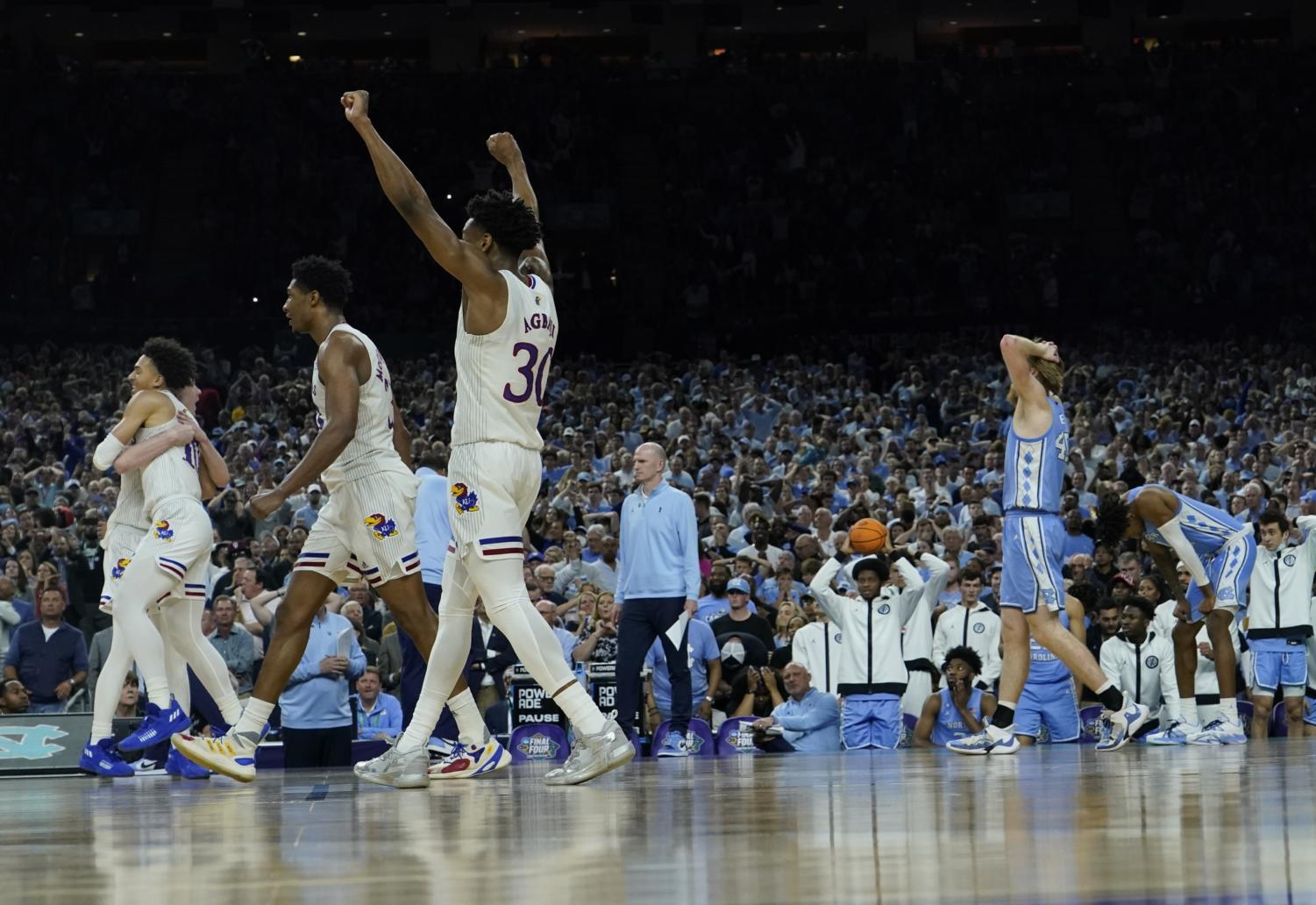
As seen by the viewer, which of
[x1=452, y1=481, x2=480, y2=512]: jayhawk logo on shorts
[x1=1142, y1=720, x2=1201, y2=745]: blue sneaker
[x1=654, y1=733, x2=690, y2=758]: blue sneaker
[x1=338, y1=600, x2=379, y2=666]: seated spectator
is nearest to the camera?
[x1=452, y1=481, x2=480, y2=512]: jayhawk logo on shorts

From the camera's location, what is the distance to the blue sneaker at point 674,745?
34.9ft

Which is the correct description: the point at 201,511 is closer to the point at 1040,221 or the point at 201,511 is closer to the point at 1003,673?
the point at 1003,673

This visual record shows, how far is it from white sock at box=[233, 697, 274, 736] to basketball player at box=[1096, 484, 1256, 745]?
4.39 meters

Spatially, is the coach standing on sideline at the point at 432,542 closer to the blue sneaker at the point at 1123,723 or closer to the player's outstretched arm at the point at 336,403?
the player's outstretched arm at the point at 336,403

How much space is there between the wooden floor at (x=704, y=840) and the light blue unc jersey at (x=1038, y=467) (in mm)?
1972

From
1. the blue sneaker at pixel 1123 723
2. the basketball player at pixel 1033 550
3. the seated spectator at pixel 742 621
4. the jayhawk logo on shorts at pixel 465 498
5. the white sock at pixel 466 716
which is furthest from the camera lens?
the seated spectator at pixel 742 621

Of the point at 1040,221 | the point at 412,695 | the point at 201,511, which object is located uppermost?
the point at 1040,221

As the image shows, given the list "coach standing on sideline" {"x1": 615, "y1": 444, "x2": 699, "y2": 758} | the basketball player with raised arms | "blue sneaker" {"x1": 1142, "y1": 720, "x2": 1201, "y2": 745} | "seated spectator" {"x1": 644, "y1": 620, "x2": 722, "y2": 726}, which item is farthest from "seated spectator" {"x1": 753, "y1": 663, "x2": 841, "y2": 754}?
the basketball player with raised arms

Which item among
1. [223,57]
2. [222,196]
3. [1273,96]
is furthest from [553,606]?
[223,57]

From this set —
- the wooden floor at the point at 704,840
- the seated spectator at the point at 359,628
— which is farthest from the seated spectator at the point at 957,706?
the wooden floor at the point at 704,840

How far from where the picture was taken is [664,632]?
10336 millimetres

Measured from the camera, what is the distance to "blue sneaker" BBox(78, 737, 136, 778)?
8.14 m

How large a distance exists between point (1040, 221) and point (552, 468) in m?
17.2

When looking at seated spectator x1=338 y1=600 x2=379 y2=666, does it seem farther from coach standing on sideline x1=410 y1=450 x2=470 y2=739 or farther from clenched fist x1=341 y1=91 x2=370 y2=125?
clenched fist x1=341 y1=91 x2=370 y2=125
